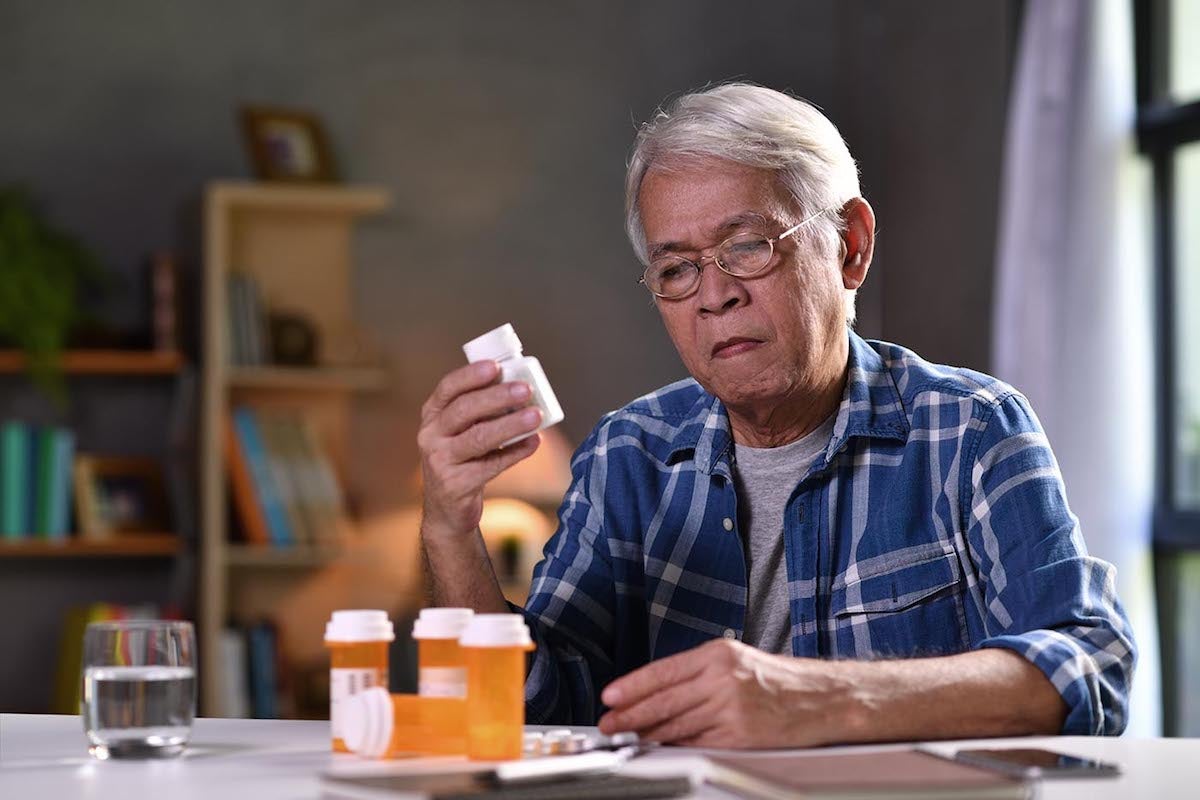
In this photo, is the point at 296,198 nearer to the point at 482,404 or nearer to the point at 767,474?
the point at 767,474

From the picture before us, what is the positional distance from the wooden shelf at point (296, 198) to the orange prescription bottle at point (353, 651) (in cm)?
293

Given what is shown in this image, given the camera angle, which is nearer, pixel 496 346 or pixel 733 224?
pixel 496 346

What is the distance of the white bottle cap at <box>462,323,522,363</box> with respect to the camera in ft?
4.83

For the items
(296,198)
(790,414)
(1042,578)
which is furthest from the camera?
(296,198)

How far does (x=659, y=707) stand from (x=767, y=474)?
62 centimetres

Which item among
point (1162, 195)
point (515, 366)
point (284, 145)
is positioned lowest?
point (515, 366)

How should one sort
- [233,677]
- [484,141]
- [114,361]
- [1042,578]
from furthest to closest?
[484,141], [114,361], [233,677], [1042,578]

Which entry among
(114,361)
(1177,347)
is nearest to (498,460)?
(1177,347)

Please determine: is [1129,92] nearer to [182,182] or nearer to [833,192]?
[833,192]

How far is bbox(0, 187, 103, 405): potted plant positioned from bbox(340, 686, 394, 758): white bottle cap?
2.94m

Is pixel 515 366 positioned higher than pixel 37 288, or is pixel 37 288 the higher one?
pixel 37 288

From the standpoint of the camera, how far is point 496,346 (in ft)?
4.84

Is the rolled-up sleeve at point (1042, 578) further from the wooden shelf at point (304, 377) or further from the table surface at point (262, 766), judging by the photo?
the wooden shelf at point (304, 377)

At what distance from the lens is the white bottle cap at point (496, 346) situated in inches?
58.0
